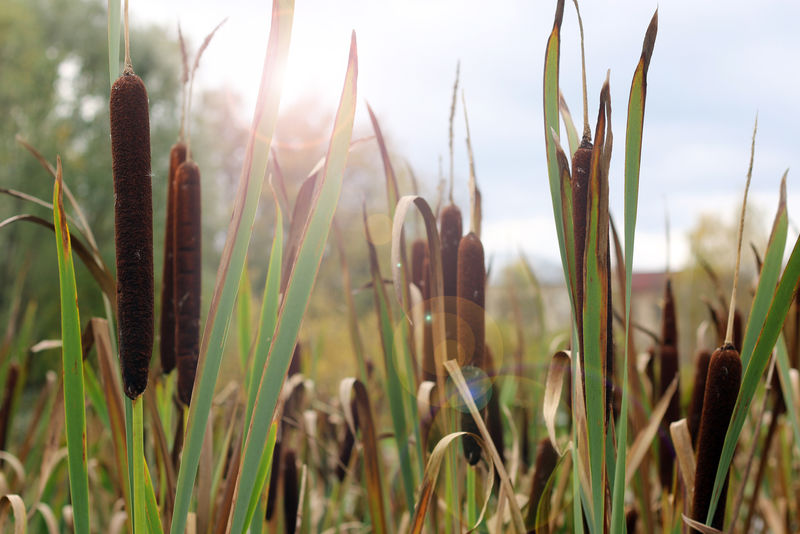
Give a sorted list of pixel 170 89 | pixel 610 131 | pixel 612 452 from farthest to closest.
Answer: pixel 170 89 < pixel 612 452 < pixel 610 131

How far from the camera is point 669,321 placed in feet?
3.73

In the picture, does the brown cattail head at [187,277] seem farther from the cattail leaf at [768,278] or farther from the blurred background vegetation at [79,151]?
the blurred background vegetation at [79,151]

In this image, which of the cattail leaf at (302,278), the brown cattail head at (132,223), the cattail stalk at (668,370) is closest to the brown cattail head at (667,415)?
the cattail stalk at (668,370)

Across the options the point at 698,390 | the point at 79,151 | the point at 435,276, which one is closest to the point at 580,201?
the point at 435,276

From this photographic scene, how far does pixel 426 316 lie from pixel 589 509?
356mm

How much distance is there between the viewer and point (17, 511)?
2.55 ft

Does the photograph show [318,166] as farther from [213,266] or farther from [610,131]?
[213,266]

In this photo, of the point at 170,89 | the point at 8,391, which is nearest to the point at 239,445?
the point at 8,391

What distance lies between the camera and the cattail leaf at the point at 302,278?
583 millimetres

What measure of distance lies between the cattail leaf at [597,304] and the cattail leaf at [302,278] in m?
0.25

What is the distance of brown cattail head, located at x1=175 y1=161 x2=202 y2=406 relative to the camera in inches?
31.8

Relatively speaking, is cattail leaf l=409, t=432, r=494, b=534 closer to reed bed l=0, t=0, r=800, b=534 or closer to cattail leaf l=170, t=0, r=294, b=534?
reed bed l=0, t=0, r=800, b=534

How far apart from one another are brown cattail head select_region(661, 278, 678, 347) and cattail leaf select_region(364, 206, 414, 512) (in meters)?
0.54

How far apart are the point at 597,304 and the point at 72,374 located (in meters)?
0.57
